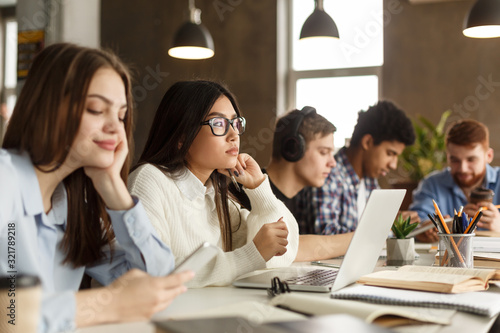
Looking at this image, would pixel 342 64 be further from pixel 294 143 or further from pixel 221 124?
pixel 221 124

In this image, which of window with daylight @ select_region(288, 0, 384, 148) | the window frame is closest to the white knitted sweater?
window with daylight @ select_region(288, 0, 384, 148)

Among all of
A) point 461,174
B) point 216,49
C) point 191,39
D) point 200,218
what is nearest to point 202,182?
point 200,218

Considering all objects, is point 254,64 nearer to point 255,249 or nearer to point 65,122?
point 255,249

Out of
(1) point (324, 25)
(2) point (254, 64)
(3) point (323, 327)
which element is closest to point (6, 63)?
(2) point (254, 64)

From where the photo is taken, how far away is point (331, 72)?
5.76 m

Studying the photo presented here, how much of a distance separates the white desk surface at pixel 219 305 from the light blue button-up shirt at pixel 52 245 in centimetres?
8

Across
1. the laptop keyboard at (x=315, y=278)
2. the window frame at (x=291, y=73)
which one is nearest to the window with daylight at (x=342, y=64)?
the window frame at (x=291, y=73)

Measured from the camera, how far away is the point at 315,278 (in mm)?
1410

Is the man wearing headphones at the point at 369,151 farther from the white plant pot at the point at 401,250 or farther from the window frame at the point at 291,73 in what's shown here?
the window frame at the point at 291,73

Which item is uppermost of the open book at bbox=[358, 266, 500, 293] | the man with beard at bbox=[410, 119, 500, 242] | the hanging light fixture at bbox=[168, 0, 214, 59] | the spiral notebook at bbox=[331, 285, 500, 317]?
the hanging light fixture at bbox=[168, 0, 214, 59]

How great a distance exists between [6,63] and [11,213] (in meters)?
6.89

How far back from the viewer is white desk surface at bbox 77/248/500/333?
3.00 ft

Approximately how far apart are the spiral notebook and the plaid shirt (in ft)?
4.50

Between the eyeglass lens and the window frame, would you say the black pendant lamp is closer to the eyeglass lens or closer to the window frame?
the eyeglass lens
